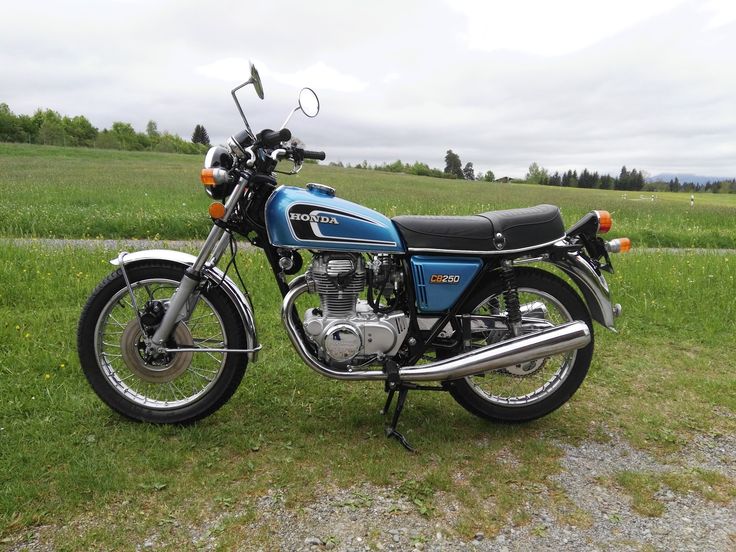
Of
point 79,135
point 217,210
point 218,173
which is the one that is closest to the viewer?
point 218,173

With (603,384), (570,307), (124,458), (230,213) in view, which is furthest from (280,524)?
(603,384)

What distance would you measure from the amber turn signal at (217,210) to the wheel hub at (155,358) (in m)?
0.71

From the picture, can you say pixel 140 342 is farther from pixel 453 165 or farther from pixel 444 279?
pixel 453 165

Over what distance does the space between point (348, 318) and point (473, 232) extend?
85cm

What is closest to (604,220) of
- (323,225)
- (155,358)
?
(323,225)

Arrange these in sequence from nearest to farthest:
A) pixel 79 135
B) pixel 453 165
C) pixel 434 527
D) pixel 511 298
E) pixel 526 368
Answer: pixel 434 527, pixel 511 298, pixel 526 368, pixel 453 165, pixel 79 135

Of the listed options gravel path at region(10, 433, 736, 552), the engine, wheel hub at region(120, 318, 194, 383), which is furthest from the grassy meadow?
the engine

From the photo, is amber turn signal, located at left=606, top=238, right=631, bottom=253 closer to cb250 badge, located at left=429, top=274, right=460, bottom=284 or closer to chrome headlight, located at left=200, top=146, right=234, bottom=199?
cb250 badge, located at left=429, top=274, right=460, bottom=284

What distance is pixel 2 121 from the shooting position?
78.4m

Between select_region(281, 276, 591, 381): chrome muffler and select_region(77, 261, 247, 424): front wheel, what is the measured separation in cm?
39

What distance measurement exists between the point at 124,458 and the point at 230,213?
4.71 ft

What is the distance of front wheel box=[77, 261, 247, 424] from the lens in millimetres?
3254

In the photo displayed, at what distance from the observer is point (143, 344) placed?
3307mm

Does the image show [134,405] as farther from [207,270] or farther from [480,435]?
[480,435]
